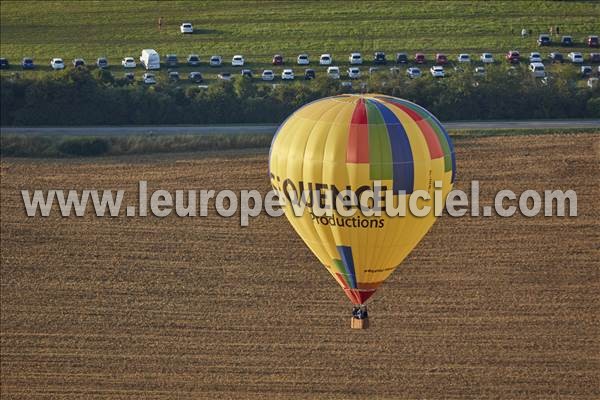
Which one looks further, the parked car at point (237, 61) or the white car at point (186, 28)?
the white car at point (186, 28)

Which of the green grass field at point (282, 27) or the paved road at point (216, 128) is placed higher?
the green grass field at point (282, 27)

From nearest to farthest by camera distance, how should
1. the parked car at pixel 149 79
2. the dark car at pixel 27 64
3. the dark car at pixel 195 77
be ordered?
the parked car at pixel 149 79 → the dark car at pixel 195 77 → the dark car at pixel 27 64

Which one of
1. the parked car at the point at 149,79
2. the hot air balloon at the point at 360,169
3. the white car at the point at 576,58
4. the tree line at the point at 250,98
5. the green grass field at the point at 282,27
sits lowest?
the hot air balloon at the point at 360,169

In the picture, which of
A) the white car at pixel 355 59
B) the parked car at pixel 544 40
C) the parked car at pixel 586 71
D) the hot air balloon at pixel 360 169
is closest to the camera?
the hot air balloon at pixel 360 169

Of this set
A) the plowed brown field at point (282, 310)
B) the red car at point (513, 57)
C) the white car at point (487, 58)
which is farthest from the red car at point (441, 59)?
the plowed brown field at point (282, 310)

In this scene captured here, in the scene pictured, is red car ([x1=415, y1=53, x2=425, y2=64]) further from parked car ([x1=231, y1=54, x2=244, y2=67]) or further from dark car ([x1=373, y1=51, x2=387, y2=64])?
parked car ([x1=231, y1=54, x2=244, y2=67])

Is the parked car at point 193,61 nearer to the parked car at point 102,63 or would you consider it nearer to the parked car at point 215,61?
the parked car at point 215,61

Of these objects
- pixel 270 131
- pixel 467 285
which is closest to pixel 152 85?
pixel 270 131
